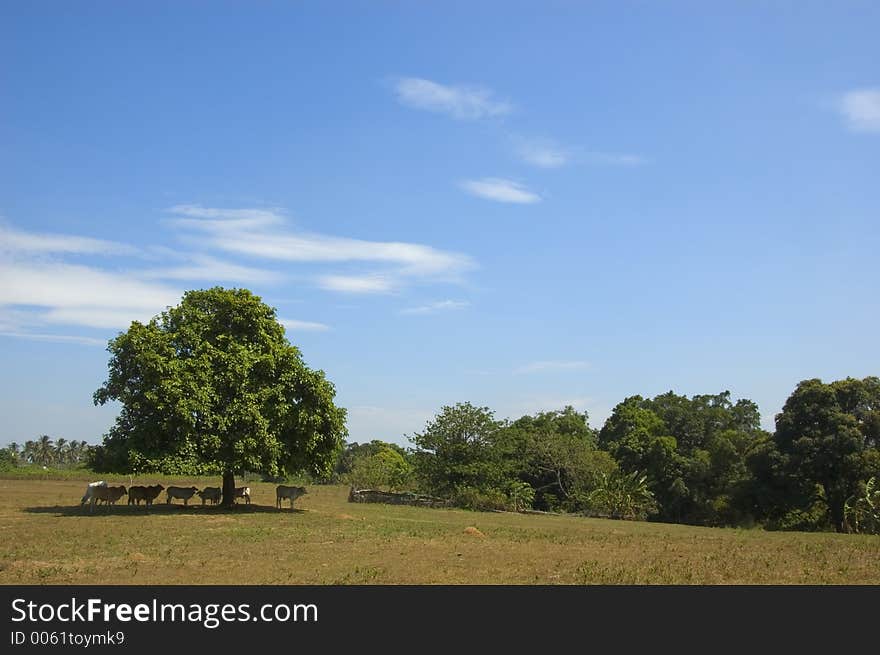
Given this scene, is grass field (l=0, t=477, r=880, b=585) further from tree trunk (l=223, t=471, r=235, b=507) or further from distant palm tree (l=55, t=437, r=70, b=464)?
distant palm tree (l=55, t=437, r=70, b=464)

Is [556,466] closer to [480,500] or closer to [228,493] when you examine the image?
[480,500]

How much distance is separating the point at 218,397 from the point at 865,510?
124 feet

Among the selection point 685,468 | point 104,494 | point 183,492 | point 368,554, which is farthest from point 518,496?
point 368,554

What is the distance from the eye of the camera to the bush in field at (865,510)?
42.7 metres

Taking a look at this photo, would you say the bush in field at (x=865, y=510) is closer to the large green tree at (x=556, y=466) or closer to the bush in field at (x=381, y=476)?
the large green tree at (x=556, y=466)

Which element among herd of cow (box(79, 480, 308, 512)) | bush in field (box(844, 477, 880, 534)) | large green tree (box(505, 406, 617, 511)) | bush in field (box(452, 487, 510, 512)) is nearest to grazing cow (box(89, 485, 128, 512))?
herd of cow (box(79, 480, 308, 512))

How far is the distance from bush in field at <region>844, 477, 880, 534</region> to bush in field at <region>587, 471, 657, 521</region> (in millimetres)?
14064

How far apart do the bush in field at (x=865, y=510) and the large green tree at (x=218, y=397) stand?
102 ft

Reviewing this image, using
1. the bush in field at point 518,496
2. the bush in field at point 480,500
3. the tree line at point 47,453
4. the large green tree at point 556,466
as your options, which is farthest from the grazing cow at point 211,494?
the tree line at point 47,453

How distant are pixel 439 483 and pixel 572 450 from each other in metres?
13.7

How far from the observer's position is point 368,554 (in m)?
20.8

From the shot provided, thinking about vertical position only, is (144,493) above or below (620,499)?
above
